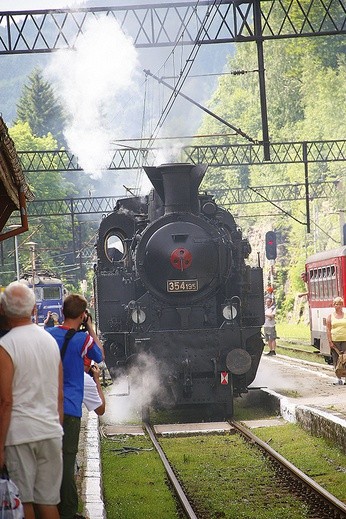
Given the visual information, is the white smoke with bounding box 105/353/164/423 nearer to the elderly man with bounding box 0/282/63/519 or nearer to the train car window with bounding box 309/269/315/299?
the elderly man with bounding box 0/282/63/519

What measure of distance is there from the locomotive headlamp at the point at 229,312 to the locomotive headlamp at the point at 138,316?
1189 mm

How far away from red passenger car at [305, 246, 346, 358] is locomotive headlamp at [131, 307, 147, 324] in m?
8.13

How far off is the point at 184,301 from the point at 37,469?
962 cm

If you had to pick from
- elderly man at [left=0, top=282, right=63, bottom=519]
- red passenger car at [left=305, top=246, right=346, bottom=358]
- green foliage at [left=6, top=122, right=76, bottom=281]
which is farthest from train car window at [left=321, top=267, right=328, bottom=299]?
green foliage at [left=6, top=122, right=76, bottom=281]

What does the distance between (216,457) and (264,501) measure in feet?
9.42

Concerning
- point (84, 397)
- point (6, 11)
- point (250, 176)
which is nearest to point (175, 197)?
point (6, 11)

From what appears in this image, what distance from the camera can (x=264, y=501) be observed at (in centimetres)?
1041

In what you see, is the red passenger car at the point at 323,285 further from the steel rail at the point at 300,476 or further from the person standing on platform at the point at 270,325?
the steel rail at the point at 300,476

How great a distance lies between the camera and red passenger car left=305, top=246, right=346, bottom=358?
24.1 meters

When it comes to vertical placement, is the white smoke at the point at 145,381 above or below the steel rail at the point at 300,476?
above

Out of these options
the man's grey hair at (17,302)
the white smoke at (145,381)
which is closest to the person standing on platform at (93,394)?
the man's grey hair at (17,302)

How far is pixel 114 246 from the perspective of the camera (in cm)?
1795

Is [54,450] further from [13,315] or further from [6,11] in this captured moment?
[6,11]

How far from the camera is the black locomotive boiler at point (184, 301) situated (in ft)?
53.4
